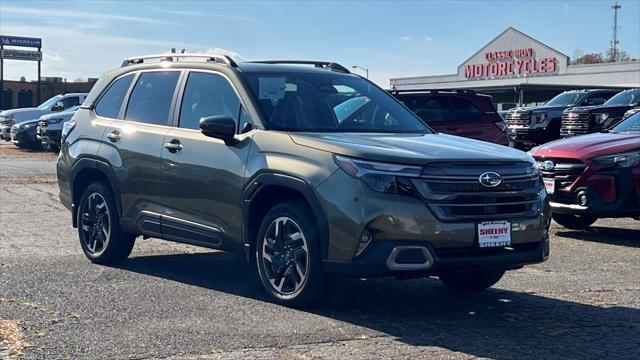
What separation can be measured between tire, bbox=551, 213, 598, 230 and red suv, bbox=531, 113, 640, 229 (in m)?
0.96

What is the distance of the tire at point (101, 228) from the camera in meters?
8.22

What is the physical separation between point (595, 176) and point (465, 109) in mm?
4927

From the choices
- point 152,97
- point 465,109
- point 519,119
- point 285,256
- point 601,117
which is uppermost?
point 519,119

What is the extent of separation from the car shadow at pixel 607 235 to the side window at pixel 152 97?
552cm

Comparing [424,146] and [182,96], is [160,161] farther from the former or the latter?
[424,146]

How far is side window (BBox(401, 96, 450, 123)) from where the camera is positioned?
14875mm

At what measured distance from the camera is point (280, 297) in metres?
6.45

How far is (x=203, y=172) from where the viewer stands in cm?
709

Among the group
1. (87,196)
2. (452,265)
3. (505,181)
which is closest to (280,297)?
(452,265)

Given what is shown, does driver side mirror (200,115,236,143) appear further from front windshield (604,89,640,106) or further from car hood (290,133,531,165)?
front windshield (604,89,640,106)

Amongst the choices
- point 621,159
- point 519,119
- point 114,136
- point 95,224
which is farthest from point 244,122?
point 519,119

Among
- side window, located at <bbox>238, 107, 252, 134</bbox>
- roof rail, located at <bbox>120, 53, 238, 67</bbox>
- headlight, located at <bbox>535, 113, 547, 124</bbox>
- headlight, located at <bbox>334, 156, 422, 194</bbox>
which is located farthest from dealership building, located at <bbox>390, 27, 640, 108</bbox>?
headlight, located at <bbox>334, 156, 422, 194</bbox>

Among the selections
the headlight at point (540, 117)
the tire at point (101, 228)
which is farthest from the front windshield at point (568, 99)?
the tire at point (101, 228)

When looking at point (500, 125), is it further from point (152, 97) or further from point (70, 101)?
point (70, 101)
